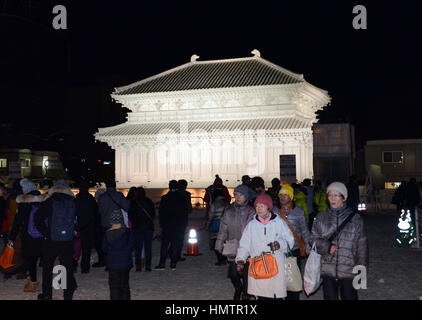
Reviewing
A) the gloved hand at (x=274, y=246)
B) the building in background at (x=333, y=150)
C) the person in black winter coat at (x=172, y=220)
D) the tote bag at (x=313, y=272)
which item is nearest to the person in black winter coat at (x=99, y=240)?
the person in black winter coat at (x=172, y=220)

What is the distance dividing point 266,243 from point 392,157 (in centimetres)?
3821

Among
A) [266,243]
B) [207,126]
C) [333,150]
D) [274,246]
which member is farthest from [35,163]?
[274,246]

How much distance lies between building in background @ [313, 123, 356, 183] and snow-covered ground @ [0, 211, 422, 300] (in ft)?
26.1

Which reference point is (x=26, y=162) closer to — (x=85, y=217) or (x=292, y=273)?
(x=85, y=217)

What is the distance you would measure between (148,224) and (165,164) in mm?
25881

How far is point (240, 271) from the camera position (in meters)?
6.04

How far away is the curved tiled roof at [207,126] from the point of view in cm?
3303

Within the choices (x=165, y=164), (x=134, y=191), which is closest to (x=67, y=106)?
(x=165, y=164)

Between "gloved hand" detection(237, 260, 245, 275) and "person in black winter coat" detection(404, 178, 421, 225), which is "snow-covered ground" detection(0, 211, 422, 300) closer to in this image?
"gloved hand" detection(237, 260, 245, 275)

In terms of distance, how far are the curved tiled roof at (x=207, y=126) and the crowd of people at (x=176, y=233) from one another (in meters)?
21.7

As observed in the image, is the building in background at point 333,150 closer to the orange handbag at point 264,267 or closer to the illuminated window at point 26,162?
the orange handbag at point 264,267

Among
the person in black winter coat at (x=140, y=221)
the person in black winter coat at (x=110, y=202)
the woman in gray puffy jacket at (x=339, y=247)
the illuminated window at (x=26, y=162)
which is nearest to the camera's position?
the woman in gray puffy jacket at (x=339, y=247)

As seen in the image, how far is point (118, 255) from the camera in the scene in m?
6.73
